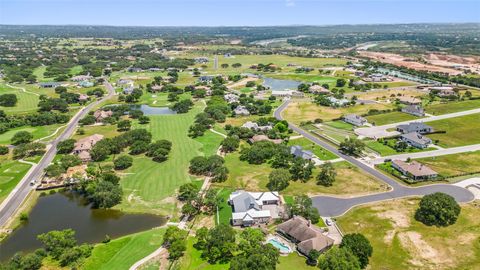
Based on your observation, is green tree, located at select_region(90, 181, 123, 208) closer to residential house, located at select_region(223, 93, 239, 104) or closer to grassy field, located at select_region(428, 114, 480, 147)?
residential house, located at select_region(223, 93, 239, 104)

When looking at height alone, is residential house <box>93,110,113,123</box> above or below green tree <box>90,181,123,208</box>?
above

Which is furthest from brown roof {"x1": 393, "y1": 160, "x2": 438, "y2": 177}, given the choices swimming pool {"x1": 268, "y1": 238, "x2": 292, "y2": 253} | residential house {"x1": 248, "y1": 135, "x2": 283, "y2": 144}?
swimming pool {"x1": 268, "y1": 238, "x2": 292, "y2": 253}

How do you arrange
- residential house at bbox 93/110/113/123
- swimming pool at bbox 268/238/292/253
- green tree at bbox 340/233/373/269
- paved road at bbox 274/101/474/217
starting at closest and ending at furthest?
green tree at bbox 340/233/373/269, swimming pool at bbox 268/238/292/253, paved road at bbox 274/101/474/217, residential house at bbox 93/110/113/123

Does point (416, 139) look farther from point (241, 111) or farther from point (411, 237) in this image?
point (241, 111)

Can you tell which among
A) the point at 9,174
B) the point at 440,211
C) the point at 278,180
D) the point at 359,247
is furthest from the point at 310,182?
the point at 9,174

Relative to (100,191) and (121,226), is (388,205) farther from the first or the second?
(100,191)

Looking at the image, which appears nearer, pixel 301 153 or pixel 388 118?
pixel 301 153
